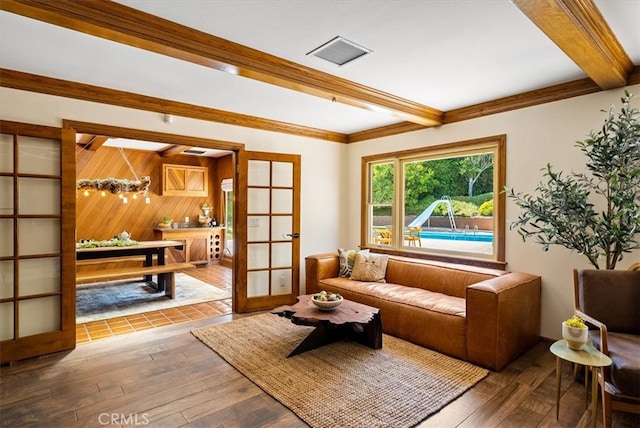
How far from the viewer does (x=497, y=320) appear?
2783 mm

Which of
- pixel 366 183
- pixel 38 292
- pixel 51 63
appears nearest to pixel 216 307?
pixel 38 292

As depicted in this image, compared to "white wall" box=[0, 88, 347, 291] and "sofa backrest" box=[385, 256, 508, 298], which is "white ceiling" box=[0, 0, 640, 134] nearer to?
"white wall" box=[0, 88, 347, 291]

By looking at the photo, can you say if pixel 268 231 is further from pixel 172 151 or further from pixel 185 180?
pixel 185 180

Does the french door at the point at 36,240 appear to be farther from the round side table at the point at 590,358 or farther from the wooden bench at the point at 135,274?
the round side table at the point at 590,358

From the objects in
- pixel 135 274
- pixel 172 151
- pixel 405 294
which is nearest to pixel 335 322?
pixel 405 294

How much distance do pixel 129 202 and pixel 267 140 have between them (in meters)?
4.11

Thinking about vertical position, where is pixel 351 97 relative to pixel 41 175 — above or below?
above

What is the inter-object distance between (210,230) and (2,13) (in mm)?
5938

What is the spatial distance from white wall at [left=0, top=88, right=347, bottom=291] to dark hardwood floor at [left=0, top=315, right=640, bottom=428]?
87.1 inches

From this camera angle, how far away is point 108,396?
243cm

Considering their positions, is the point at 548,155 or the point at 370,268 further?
the point at 370,268

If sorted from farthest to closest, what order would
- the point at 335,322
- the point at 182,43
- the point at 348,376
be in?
the point at 335,322 < the point at 348,376 < the point at 182,43

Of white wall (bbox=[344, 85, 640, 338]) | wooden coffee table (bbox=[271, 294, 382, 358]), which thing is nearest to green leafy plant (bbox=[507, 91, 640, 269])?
white wall (bbox=[344, 85, 640, 338])

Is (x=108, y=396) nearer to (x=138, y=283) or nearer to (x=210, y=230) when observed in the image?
(x=138, y=283)
